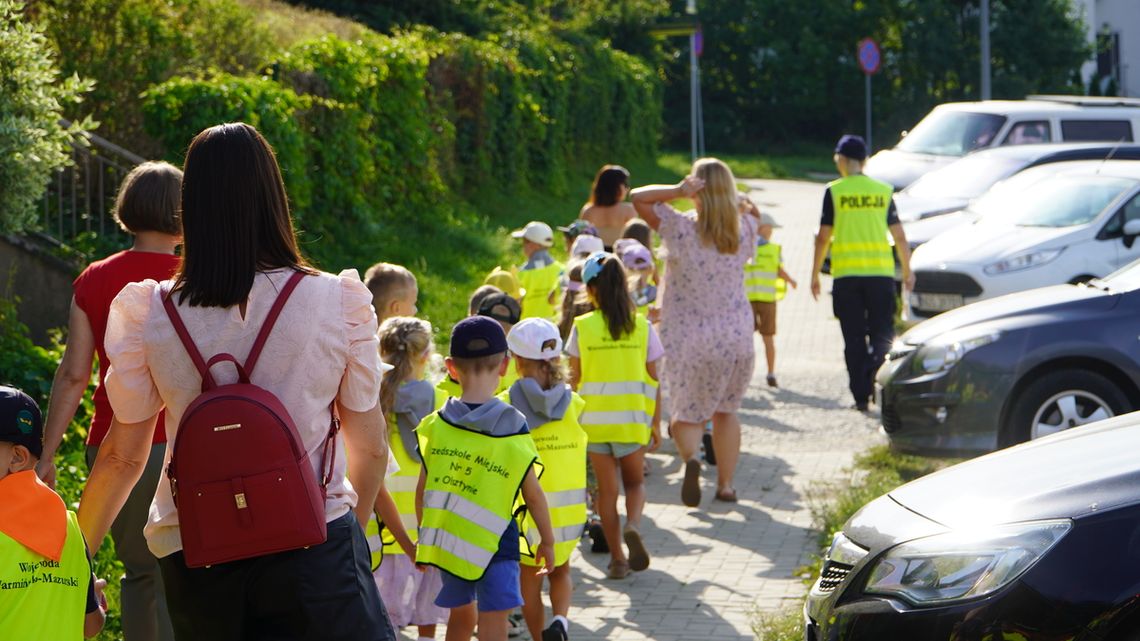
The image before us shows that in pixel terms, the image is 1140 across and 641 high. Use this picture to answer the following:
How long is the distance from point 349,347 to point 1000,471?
86.8 inches

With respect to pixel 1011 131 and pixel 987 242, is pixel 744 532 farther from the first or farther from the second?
pixel 1011 131

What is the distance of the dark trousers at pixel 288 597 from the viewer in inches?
130

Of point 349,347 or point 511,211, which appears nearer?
point 349,347

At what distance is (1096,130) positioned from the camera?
66.1 ft

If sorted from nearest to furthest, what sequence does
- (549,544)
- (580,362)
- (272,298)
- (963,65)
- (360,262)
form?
(272,298) → (549,544) → (580,362) → (360,262) → (963,65)

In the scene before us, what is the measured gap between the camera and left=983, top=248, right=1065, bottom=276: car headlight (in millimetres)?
11969

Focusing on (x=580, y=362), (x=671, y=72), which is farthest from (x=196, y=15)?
(x=671, y=72)

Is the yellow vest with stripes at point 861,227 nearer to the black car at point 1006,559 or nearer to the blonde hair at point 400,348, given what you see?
the blonde hair at point 400,348

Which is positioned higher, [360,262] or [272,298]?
[272,298]

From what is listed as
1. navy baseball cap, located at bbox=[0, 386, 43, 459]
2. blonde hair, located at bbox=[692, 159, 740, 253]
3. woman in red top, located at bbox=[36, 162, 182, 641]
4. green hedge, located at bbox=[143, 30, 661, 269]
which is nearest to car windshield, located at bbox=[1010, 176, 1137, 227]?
blonde hair, located at bbox=[692, 159, 740, 253]

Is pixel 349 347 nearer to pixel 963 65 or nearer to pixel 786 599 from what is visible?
pixel 786 599

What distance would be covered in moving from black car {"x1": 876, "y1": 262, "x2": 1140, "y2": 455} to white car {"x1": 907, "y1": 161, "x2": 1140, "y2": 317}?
10.2 feet

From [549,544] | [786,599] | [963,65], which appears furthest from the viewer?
[963,65]

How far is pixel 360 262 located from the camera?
13984 millimetres
